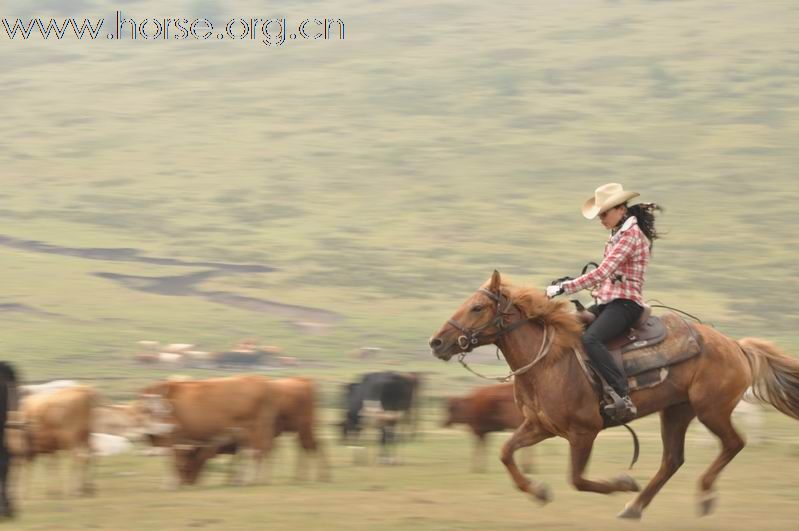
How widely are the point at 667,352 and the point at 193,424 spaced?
18.3 ft

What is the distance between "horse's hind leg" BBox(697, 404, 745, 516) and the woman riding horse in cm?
64

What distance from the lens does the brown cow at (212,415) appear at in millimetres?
13647

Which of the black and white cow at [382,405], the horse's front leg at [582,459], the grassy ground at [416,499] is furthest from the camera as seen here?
the black and white cow at [382,405]

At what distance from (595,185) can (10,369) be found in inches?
1963

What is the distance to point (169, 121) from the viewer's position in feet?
235

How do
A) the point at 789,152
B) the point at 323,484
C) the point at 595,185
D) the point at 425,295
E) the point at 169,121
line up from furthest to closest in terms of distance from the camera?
the point at 169,121, the point at 789,152, the point at 595,185, the point at 425,295, the point at 323,484

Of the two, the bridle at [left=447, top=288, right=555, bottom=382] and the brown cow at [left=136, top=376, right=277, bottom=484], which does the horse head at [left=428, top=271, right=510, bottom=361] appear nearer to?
the bridle at [left=447, top=288, right=555, bottom=382]

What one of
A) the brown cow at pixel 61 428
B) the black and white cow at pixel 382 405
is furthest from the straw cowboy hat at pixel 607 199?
the black and white cow at pixel 382 405

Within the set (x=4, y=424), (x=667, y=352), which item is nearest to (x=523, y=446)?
(x=667, y=352)

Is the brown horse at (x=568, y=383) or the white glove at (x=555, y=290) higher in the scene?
the white glove at (x=555, y=290)

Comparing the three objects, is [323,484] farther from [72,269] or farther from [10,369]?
[72,269]

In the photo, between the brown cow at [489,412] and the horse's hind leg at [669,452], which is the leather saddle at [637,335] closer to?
the horse's hind leg at [669,452]

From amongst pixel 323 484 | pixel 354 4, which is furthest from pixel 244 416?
pixel 354 4

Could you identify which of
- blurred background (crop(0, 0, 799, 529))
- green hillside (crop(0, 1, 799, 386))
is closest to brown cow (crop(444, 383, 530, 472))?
blurred background (crop(0, 0, 799, 529))
